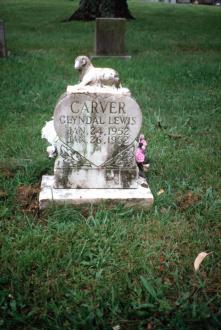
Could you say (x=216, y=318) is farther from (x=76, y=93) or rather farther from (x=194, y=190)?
(x=76, y=93)

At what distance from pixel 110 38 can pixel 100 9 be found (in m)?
6.70

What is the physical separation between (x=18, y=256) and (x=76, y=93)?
140cm

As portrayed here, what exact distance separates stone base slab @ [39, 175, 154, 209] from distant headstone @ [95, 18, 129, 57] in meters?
7.51

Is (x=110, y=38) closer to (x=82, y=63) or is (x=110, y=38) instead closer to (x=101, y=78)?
(x=82, y=63)

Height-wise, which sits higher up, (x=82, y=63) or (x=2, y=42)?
(x=82, y=63)

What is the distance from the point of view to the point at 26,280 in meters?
3.01

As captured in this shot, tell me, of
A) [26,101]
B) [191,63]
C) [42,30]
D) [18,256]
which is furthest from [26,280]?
[42,30]

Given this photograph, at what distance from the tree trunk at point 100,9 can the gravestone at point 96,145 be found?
13666 millimetres

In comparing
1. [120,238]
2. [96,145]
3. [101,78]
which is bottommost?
[120,238]

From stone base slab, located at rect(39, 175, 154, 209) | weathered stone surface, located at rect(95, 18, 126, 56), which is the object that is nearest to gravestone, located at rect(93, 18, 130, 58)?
weathered stone surface, located at rect(95, 18, 126, 56)

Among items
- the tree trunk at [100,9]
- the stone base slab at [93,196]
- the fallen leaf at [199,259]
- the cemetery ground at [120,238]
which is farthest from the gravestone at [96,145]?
the tree trunk at [100,9]

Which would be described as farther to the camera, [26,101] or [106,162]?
[26,101]

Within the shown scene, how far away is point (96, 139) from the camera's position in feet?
12.9

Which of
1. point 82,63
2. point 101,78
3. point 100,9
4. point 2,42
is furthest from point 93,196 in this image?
point 100,9
